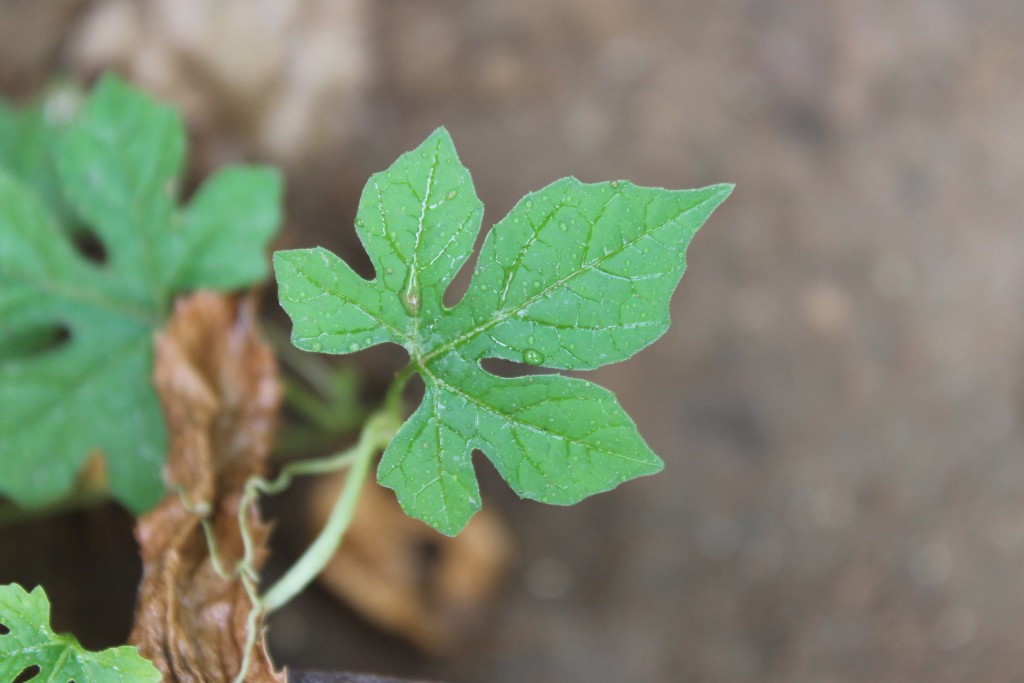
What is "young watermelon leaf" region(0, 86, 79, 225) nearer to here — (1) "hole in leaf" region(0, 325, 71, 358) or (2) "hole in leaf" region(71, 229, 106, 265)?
(2) "hole in leaf" region(71, 229, 106, 265)

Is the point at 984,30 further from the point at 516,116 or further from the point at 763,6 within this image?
the point at 516,116

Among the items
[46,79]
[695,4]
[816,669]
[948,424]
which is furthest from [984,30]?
[46,79]

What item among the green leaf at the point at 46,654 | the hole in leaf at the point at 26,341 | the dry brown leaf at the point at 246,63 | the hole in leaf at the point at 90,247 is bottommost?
the green leaf at the point at 46,654

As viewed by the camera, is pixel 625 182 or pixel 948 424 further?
pixel 948 424

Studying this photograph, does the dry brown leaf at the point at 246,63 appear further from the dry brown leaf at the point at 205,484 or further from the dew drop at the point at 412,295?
the dew drop at the point at 412,295

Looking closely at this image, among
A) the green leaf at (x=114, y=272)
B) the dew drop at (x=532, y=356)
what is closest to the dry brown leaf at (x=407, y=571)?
the green leaf at (x=114, y=272)

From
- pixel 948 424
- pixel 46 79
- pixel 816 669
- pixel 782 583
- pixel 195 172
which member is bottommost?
pixel 816 669
